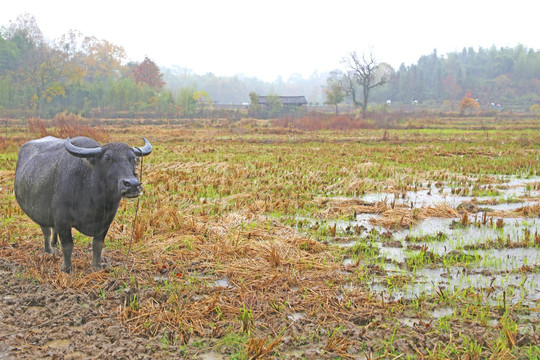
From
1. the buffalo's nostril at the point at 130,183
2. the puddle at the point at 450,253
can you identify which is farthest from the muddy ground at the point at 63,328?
the puddle at the point at 450,253

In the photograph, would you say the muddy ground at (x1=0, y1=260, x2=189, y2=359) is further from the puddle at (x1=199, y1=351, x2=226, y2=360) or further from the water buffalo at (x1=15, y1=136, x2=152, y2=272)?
the water buffalo at (x1=15, y1=136, x2=152, y2=272)

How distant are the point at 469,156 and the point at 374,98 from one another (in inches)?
2284

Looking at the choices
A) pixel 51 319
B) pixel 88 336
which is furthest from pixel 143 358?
pixel 51 319

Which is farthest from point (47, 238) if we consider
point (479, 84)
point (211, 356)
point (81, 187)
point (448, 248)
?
point (479, 84)

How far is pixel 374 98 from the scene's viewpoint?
69.2m

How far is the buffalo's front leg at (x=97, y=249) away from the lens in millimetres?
4051

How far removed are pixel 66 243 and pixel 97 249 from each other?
0.92 feet

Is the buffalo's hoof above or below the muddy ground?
above

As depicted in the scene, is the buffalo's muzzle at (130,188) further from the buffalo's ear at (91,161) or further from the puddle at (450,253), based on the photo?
the puddle at (450,253)

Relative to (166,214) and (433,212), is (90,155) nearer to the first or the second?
(166,214)

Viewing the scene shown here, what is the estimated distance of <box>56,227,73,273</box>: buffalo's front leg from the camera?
12.9 ft

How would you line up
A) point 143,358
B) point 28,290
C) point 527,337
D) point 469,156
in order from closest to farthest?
point 143,358, point 527,337, point 28,290, point 469,156

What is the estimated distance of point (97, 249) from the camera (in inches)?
160

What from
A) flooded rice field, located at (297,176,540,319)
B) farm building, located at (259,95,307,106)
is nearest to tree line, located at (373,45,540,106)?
farm building, located at (259,95,307,106)
